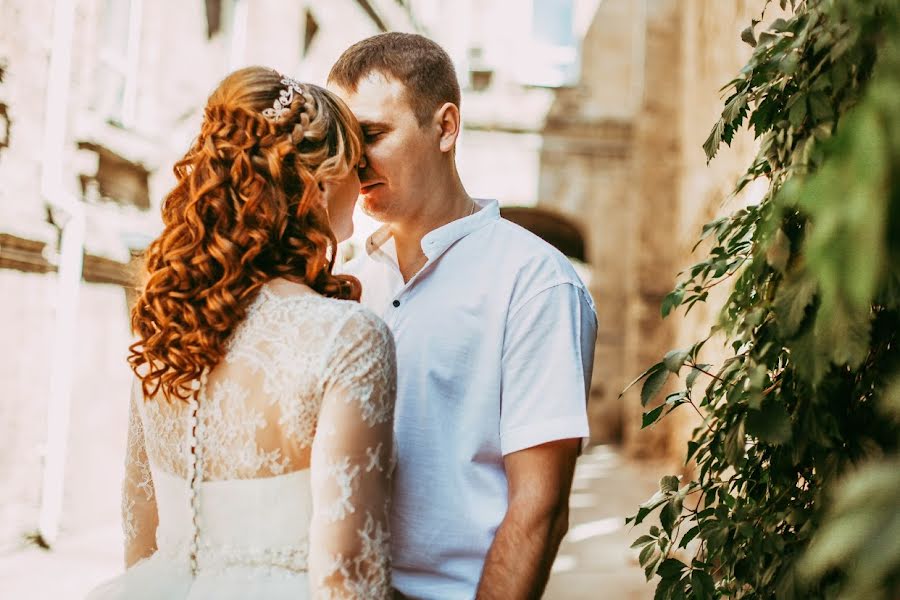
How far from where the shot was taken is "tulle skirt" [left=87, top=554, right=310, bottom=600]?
1383 millimetres

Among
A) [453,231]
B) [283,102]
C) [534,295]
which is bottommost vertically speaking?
[534,295]

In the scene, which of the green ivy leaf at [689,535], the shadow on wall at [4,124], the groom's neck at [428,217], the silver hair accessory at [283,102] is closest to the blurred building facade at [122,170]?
the shadow on wall at [4,124]

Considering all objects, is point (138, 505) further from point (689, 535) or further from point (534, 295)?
point (689, 535)

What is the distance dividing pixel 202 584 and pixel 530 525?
1.92ft

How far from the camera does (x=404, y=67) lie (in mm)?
2037

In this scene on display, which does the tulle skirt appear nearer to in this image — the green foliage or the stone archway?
the green foliage

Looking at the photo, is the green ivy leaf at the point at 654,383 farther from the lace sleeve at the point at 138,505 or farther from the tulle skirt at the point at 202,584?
the lace sleeve at the point at 138,505

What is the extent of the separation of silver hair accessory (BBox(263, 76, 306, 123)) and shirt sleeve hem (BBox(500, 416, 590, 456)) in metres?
0.73

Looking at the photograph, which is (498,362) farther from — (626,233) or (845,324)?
(626,233)

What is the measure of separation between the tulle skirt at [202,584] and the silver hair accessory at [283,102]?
2.35 feet

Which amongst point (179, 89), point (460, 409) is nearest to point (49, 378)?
point (179, 89)

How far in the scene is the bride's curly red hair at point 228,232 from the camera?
1406mm

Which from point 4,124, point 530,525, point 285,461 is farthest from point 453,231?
point 4,124

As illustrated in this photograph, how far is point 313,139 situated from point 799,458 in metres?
0.93
